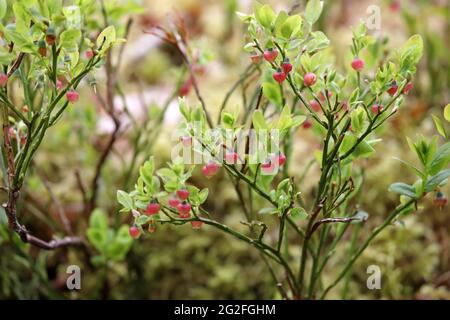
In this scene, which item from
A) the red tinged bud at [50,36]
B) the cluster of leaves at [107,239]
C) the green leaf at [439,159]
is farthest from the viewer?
the cluster of leaves at [107,239]

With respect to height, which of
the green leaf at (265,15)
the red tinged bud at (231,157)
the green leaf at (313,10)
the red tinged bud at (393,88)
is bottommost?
the red tinged bud at (231,157)

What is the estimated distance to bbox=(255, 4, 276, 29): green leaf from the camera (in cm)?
64

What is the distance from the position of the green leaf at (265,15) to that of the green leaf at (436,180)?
11.0 inches

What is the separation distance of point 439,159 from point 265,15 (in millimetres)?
276

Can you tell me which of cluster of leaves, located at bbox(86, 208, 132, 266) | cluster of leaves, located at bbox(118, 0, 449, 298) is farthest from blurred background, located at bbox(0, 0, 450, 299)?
cluster of leaves, located at bbox(118, 0, 449, 298)

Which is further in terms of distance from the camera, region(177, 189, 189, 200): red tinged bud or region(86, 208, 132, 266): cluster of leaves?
region(86, 208, 132, 266): cluster of leaves

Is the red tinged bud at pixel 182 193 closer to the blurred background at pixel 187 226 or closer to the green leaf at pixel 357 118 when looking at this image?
the green leaf at pixel 357 118

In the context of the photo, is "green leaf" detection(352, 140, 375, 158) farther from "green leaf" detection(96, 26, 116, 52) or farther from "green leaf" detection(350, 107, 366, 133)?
→ "green leaf" detection(96, 26, 116, 52)

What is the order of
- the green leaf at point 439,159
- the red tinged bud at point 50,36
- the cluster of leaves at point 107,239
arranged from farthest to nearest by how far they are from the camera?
the cluster of leaves at point 107,239
the green leaf at point 439,159
the red tinged bud at point 50,36

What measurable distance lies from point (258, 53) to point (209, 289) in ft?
2.08

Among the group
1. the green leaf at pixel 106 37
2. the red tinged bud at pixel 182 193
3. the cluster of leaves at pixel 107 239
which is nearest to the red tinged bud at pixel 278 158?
the red tinged bud at pixel 182 193

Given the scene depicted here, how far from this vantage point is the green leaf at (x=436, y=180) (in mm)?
700

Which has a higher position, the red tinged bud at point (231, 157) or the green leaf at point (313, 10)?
the green leaf at point (313, 10)
